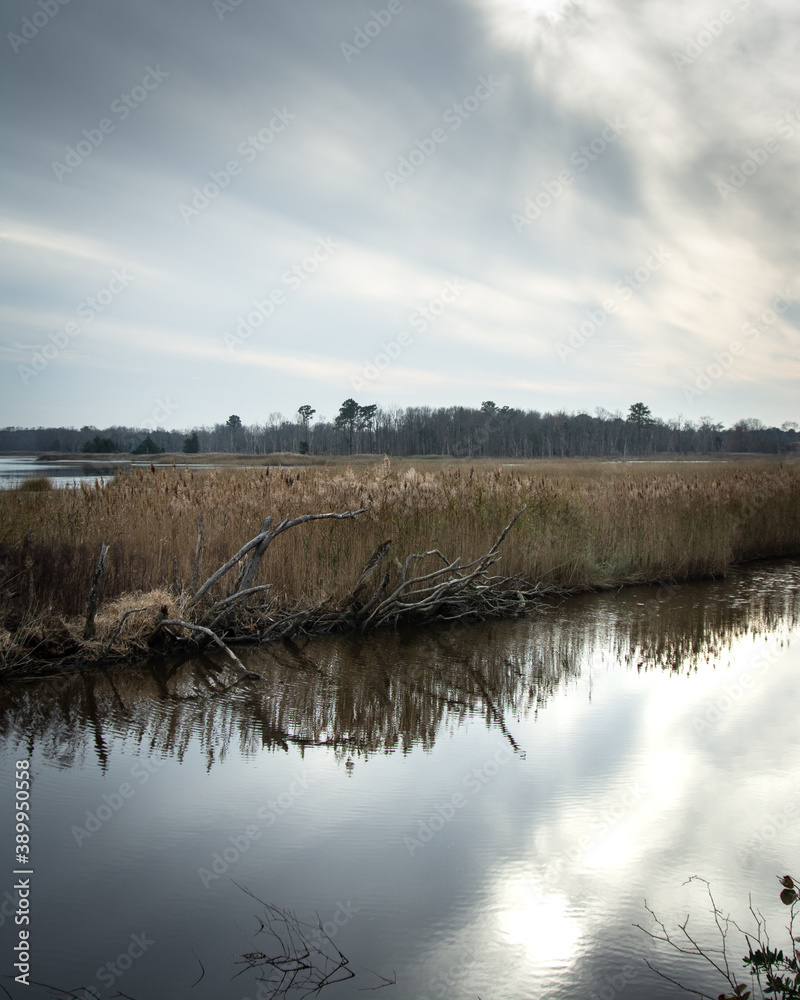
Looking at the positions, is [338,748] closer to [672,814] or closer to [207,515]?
[672,814]

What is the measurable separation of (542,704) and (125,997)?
4.17m

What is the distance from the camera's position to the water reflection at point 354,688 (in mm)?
5277

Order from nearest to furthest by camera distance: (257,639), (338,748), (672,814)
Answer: (672,814), (338,748), (257,639)

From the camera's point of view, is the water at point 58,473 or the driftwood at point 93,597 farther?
the water at point 58,473

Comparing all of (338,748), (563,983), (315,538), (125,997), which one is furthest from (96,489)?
(563,983)

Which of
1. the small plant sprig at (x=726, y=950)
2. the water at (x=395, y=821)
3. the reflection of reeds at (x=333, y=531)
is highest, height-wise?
the reflection of reeds at (x=333, y=531)

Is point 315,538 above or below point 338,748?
above

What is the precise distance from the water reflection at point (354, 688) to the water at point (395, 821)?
30 millimetres

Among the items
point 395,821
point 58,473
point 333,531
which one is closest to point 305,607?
point 333,531

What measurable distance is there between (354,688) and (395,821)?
7.58ft

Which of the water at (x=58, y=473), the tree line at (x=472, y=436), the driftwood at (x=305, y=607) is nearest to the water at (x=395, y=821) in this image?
the driftwood at (x=305, y=607)

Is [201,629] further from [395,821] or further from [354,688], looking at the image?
[395,821]

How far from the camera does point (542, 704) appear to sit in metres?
6.22

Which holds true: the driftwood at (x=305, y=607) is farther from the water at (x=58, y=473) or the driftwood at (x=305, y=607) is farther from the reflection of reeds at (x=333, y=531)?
the water at (x=58, y=473)
